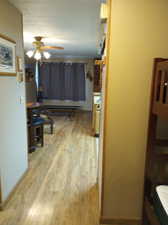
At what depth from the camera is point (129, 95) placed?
1.67 meters

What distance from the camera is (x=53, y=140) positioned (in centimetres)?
440

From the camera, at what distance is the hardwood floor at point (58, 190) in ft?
6.52

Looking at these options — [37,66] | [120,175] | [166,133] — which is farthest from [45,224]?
[37,66]

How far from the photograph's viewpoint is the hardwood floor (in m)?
1.99

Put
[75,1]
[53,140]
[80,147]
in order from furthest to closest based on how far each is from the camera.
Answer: [53,140] → [80,147] → [75,1]

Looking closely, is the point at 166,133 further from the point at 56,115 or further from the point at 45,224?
the point at 56,115

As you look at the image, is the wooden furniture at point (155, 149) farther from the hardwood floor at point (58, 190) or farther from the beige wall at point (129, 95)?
the hardwood floor at point (58, 190)

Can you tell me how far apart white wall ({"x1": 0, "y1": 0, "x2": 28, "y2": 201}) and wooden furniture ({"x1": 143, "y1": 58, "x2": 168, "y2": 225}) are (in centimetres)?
154

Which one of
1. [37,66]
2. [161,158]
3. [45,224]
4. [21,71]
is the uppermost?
[37,66]

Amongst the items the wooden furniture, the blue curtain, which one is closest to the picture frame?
the wooden furniture

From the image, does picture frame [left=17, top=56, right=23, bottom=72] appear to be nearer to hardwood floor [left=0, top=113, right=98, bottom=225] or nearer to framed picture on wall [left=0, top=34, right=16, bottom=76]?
framed picture on wall [left=0, top=34, right=16, bottom=76]

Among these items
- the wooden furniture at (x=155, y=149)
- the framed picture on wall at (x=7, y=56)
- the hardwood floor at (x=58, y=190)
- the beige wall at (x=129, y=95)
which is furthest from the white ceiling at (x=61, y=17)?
the hardwood floor at (x=58, y=190)

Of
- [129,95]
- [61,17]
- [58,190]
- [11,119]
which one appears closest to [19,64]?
[11,119]

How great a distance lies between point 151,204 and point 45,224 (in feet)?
3.58
